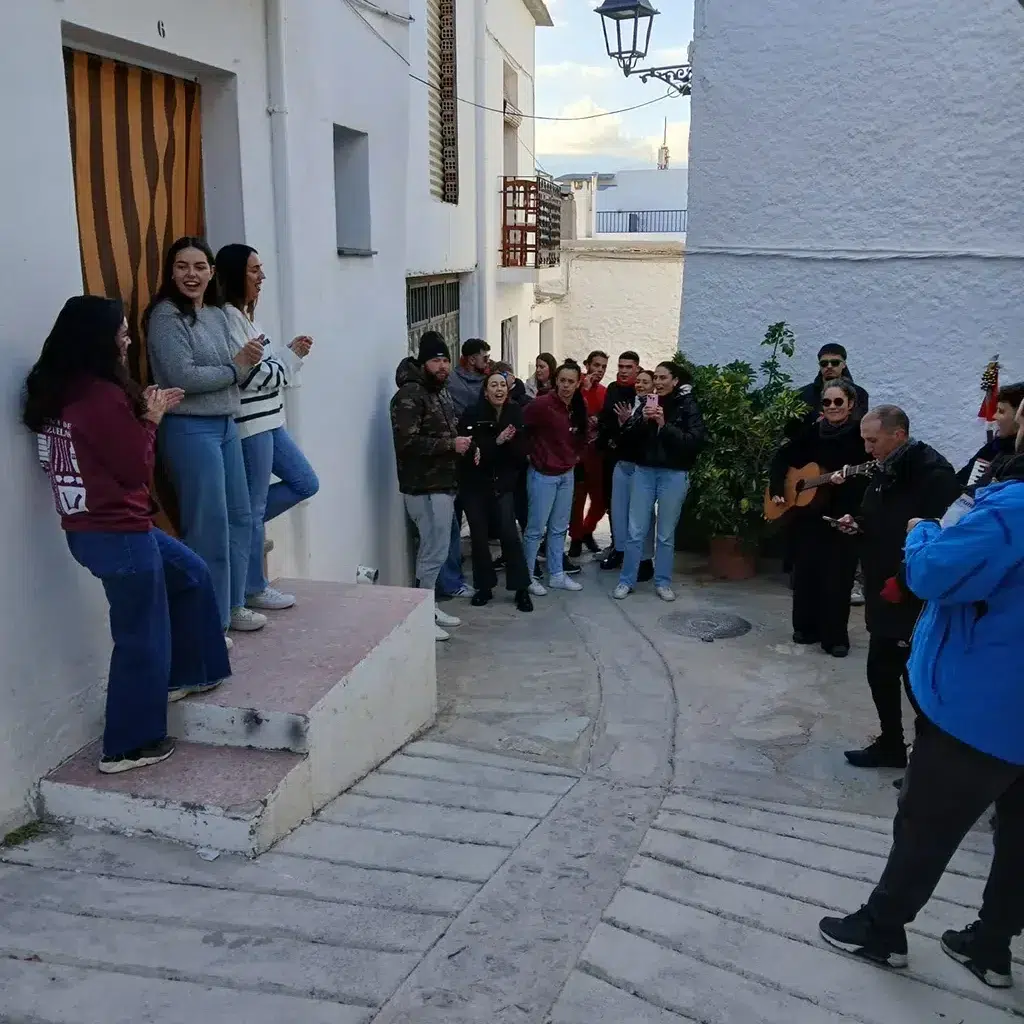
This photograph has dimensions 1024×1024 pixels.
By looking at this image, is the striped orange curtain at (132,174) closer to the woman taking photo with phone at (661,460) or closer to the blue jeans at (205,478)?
the blue jeans at (205,478)

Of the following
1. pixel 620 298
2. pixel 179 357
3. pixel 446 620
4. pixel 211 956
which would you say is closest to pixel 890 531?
pixel 446 620

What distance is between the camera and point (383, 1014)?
8.61 feet

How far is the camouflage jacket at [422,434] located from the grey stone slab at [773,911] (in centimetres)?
396

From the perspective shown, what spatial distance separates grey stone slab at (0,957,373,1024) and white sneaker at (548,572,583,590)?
5.55m

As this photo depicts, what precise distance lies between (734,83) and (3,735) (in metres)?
7.76

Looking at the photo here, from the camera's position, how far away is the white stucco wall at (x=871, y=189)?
8.07 m

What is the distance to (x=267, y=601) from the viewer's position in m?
5.06

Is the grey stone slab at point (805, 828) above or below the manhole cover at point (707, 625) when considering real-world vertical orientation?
above

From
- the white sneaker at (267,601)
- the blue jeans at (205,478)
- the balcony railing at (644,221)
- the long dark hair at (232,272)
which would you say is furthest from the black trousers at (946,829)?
the balcony railing at (644,221)

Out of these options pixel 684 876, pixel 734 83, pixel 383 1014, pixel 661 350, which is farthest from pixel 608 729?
pixel 661 350

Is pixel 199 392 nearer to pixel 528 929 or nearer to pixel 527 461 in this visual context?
pixel 528 929

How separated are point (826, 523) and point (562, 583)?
231cm

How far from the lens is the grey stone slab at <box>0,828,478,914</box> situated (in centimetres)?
322

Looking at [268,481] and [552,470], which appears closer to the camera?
[268,481]
